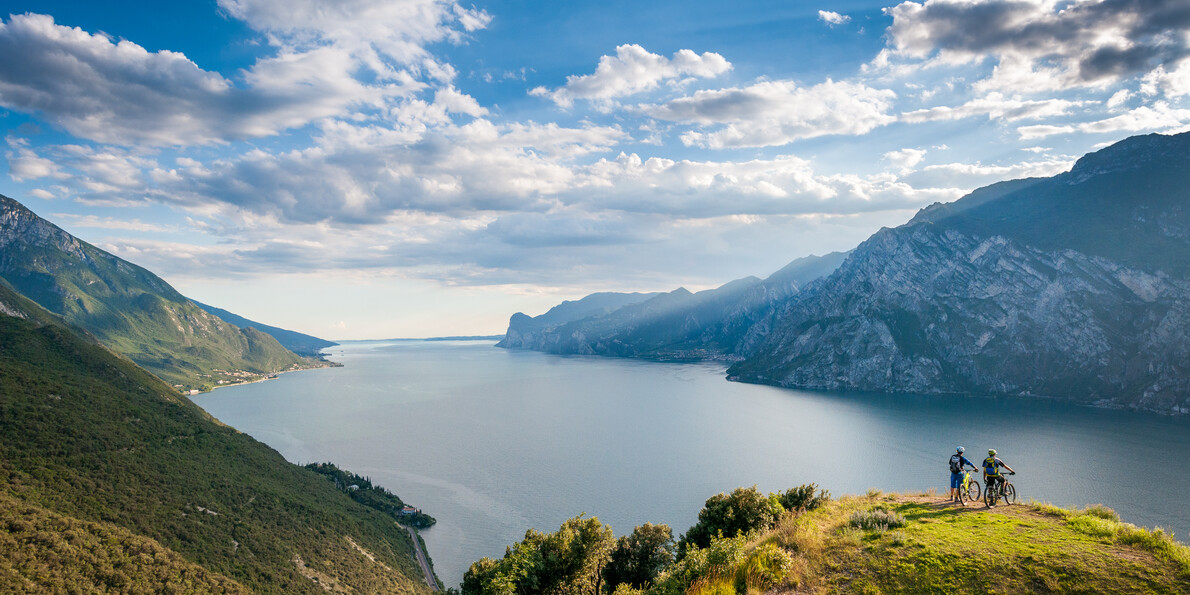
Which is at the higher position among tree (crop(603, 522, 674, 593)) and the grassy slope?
the grassy slope

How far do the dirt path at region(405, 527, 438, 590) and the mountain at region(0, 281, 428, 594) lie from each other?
6.21 feet

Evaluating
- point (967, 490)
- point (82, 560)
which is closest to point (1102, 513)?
point (967, 490)

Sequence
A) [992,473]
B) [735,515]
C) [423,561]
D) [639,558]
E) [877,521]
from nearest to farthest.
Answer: [877,521]
[992,473]
[735,515]
[639,558]
[423,561]

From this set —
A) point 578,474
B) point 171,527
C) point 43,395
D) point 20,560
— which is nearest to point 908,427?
point 578,474

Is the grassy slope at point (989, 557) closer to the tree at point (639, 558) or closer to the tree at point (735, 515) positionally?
the tree at point (735, 515)

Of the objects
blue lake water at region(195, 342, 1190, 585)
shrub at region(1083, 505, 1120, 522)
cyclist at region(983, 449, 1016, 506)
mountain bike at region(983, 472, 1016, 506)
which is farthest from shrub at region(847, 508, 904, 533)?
blue lake water at region(195, 342, 1190, 585)

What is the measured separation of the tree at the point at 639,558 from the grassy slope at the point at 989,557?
21493 mm

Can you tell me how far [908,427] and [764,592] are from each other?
631 ft

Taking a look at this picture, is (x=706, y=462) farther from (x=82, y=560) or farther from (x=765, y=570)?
(x=765, y=570)

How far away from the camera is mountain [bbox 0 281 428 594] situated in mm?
67375

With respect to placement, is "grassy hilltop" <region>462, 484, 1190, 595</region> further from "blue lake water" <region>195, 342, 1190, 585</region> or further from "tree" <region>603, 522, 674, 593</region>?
"blue lake water" <region>195, 342, 1190, 585</region>

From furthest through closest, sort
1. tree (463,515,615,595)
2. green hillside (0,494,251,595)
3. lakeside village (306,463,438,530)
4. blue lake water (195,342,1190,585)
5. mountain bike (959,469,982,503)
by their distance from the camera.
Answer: lakeside village (306,463,438,530) → blue lake water (195,342,1190,585) → green hillside (0,494,251,595) → tree (463,515,615,595) → mountain bike (959,469,982,503)

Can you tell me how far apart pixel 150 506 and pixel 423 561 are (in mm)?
45983

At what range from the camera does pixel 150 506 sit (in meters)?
85.1
